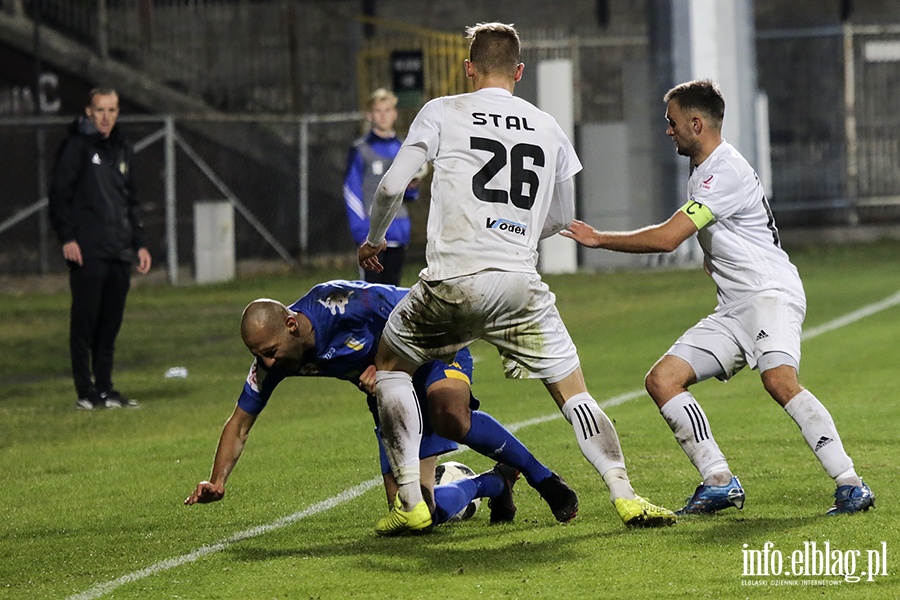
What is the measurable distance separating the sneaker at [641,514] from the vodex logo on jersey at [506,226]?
1.15 meters

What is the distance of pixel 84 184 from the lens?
12.0 metres

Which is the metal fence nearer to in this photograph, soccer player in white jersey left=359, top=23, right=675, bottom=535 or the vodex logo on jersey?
soccer player in white jersey left=359, top=23, right=675, bottom=535

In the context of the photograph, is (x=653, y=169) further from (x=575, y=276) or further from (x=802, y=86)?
(x=802, y=86)

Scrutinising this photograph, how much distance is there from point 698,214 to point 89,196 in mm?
6430

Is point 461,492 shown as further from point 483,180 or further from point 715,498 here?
point 483,180

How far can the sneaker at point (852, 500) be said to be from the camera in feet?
22.3

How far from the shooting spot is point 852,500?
6.80 meters

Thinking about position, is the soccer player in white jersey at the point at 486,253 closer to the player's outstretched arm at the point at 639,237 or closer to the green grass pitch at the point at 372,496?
the player's outstretched arm at the point at 639,237

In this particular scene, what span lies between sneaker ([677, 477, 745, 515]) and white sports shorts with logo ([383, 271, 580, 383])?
947 mm

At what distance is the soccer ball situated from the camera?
723cm
